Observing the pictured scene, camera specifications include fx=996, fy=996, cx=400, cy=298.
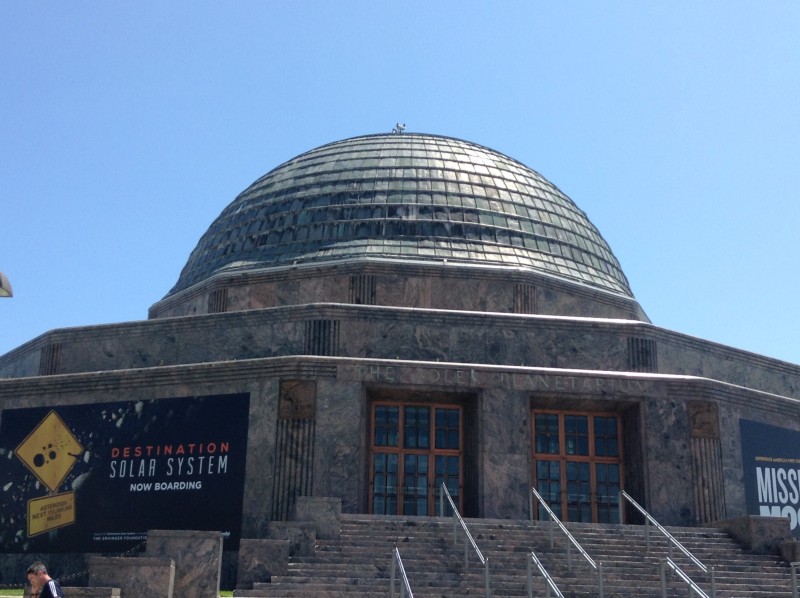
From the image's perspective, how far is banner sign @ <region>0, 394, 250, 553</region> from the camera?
36.6 ft

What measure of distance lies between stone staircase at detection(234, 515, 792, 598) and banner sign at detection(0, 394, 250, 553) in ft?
6.44

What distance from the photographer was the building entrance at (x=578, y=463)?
11.6 meters

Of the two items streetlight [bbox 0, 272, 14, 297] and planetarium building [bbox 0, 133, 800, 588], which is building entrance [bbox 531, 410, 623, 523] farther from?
streetlight [bbox 0, 272, 14, 297]

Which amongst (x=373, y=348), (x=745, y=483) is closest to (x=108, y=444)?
(x=373, y=348)

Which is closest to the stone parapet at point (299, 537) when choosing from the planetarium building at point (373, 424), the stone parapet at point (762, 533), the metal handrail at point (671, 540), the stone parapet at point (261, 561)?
the stone parapet at point (261, 561)

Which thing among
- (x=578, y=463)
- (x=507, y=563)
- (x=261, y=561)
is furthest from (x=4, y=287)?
(x=578, y=463)

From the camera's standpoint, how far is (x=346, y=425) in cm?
1118

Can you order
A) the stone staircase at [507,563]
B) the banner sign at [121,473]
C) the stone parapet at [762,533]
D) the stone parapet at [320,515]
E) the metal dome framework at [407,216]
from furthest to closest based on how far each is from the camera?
the metal dome framework at [407,216], the banner sign at [121,473], the stone parapet at [762,533], the stone parapet at [320,515], the stone staircase at [507,563]

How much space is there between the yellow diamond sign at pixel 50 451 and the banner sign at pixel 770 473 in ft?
26.2

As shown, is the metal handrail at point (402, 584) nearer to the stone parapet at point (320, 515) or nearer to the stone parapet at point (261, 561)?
the stone parapet at point (261, 561)

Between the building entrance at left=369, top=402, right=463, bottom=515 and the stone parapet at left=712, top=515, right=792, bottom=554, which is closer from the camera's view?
the stone parapet at left=712, top=515, right=792, bottom=554

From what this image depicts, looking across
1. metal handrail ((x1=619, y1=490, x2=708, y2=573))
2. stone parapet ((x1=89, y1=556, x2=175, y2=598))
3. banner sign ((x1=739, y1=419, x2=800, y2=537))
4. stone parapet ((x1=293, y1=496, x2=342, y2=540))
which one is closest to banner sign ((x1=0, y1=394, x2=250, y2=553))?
stone parapet ((x1=293, y1=496, x2=342, y2=540))

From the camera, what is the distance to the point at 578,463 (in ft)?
38.8

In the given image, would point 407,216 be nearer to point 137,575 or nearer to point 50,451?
point 50,451
